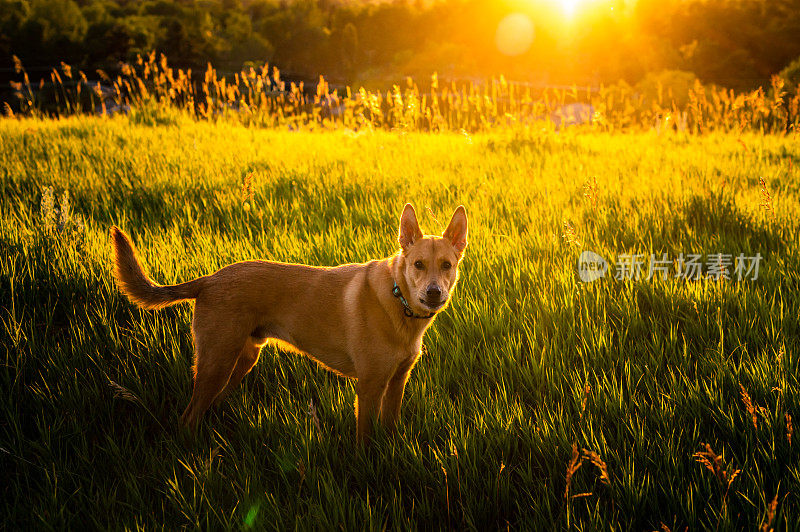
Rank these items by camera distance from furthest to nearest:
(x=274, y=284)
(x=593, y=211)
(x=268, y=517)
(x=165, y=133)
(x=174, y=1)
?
(x=174, y=1)
(x=165, y=133)
(x=593, y=211)
(x=274, y=284)
(x=268, y=517)

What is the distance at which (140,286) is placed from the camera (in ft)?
8.98

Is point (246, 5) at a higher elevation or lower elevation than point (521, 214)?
higher

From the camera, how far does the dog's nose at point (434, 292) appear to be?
8.19ft

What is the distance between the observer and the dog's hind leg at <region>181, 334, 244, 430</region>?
2579 millimetres

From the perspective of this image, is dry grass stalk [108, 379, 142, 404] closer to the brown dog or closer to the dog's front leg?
the brown dog

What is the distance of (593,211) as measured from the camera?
4.96 m

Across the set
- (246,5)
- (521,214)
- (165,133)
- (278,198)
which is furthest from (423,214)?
(246,5)

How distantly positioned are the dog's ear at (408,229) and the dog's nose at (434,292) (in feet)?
1.33

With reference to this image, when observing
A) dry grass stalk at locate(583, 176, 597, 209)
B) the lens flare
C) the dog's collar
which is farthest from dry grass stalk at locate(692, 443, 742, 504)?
the lens flare

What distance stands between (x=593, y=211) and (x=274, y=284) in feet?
11.2

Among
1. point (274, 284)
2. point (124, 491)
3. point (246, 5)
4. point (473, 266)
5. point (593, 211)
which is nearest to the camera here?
point (124, 491)

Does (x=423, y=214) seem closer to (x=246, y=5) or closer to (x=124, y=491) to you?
(x=124, y=491)

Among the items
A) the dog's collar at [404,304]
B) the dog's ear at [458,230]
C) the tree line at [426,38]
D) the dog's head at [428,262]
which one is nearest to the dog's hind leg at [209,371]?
the dog's collar at [404,304]

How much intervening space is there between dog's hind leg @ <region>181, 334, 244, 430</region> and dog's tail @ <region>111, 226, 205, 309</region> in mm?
303
